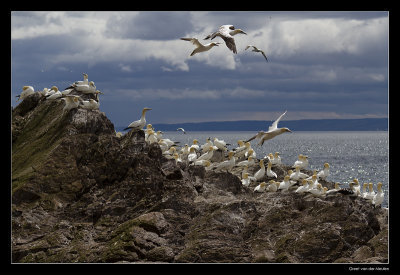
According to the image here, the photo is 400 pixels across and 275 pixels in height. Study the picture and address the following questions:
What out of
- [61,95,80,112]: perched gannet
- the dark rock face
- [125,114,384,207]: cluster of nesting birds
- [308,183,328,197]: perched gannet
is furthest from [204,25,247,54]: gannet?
[308,183,328,197]: perched gannet

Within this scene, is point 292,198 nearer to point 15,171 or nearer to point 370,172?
point 15,171

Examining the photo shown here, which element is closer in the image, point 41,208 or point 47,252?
point 47,252

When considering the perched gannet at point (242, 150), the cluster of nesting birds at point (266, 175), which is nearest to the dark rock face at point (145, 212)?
the cluster of nesting birds at point (266, 175)

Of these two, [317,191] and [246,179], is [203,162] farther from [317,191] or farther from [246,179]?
[317,191]

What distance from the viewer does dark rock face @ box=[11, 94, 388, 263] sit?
17219 millimetres

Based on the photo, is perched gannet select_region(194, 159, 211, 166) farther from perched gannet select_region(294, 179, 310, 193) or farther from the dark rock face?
perched gannet select_region(294, 179, 310, 193)

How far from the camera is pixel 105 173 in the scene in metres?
19.9

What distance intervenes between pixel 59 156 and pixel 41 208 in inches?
69.5

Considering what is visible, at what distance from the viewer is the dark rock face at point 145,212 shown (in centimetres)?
1722

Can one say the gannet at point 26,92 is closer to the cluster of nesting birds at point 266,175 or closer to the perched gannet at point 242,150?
the cluster of nesting birds at point 266,175

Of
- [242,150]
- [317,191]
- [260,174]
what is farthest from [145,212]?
[242,150]

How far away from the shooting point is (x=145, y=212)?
1867cm

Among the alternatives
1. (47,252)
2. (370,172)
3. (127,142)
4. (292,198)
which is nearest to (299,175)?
(292,198)
